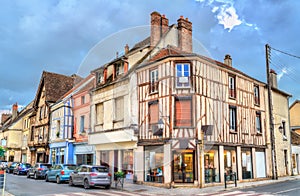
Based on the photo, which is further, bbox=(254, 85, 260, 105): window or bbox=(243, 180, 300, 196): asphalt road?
bbox=(254, 85, 260, 105): window

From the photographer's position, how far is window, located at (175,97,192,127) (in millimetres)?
17453

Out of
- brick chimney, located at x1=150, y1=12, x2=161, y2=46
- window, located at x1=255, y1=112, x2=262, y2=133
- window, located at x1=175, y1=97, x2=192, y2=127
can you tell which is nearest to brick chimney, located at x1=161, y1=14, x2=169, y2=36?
brick chimney, located at x1=150, y1=12, x2=161, y2=46

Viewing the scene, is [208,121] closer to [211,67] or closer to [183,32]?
[211,67]

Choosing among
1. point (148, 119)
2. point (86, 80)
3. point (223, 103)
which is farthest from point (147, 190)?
point (86, 80)

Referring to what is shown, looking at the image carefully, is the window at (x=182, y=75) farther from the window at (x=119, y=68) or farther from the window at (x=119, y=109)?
the window at (x=119, y=68)

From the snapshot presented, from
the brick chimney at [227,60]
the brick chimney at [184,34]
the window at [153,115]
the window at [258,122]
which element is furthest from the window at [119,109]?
the brick chimney at [227,60]

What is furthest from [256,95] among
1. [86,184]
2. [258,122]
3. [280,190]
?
[86,184]

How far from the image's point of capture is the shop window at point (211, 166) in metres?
17.6

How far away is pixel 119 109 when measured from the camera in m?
20.6

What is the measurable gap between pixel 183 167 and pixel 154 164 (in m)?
1.91

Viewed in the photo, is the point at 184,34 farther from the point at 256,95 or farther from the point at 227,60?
the point at 256,95

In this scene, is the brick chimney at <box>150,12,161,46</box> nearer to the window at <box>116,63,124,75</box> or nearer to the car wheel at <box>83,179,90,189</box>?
the window at <box>116,63,124,75</box>

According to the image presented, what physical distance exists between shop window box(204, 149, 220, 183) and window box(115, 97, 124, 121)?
6062 millimetres

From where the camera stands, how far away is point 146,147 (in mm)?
18484
